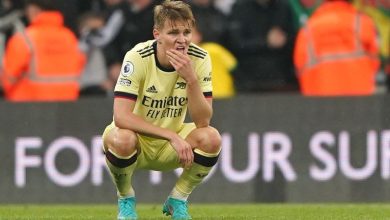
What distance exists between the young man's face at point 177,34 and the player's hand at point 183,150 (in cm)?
65

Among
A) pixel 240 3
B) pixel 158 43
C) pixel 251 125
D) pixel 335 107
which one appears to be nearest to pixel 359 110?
pixel 335 107

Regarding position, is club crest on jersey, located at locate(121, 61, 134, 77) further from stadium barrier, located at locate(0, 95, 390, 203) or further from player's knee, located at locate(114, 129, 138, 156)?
stadium barrier, located at locate(0, 95, 390, 203)

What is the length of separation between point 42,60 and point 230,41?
105 inches

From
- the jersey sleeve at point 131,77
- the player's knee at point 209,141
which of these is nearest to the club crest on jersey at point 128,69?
the jersey sleeve at point 131,77

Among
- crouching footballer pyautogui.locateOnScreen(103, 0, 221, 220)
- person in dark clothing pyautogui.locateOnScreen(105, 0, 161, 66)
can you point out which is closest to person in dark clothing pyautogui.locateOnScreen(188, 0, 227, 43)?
person in dark clothing pyautogui.locateOnScreen(105, 0, 161, 66)

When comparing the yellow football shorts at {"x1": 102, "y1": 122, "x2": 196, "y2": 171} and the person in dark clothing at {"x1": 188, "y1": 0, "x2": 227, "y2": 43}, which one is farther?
the person in dark clothing at {"x1": 188, "y1": 0, "x2": 227, "y2": 43}

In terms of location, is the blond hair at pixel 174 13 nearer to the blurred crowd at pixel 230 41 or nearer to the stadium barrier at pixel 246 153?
the stadium barrier at pixel 246 153

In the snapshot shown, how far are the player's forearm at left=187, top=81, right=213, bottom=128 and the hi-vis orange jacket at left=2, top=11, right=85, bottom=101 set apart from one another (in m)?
4.89

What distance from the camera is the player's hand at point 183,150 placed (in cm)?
935

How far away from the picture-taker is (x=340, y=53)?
14094 mm

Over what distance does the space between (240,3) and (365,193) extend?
12.0 ft

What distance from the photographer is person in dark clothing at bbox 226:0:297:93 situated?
1587cm

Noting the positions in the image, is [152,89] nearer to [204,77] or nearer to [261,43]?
[204,77]

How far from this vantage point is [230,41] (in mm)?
15984
